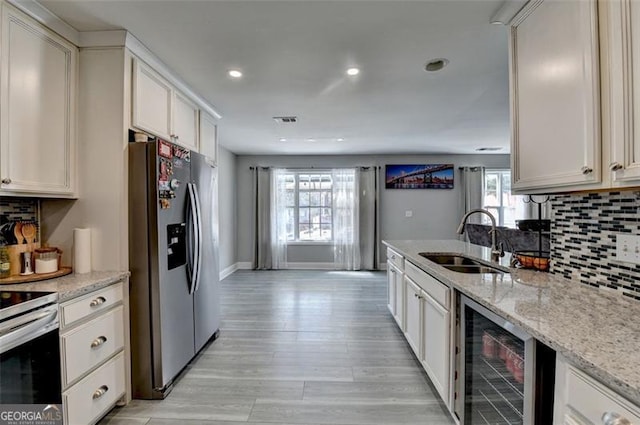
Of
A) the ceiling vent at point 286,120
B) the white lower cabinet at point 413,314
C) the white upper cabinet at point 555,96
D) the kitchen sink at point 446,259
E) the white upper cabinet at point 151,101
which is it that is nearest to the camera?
the white upper cabinet at point 555,96

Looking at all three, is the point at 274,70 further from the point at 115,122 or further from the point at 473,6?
the point at 473,6

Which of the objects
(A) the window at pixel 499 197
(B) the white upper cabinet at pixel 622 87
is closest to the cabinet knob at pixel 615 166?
(B) the white upper cabinet at pixel 622 87

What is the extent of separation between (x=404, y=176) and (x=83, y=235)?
550 centimetres

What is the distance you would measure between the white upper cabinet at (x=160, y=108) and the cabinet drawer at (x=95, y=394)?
156cm

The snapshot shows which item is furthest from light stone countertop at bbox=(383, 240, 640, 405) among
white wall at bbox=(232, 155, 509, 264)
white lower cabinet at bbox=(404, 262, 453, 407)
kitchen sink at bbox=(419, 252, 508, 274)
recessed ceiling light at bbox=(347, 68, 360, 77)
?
white wall at bbox=(232, 155, 509, 264)

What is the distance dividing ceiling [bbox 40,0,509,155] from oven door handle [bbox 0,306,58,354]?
167 cm

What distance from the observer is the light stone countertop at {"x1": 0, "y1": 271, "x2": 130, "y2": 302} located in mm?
1547

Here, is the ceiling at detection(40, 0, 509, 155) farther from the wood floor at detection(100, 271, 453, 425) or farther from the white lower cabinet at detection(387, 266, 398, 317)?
the wood floor at detection(100, 271, 453, 425)

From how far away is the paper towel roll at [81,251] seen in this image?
1.93 m

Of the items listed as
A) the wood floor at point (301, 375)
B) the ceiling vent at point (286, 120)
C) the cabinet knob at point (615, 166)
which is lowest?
the wood floor at point (301, 375)

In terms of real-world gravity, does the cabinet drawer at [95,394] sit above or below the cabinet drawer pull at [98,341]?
below

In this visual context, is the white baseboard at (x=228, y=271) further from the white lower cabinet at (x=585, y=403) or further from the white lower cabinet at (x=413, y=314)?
the white lower cabinet at (x=585, y=403)

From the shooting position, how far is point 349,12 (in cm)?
177

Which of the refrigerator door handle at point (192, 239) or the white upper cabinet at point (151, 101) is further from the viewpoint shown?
the refrigerator door handle at point (192, 239)
